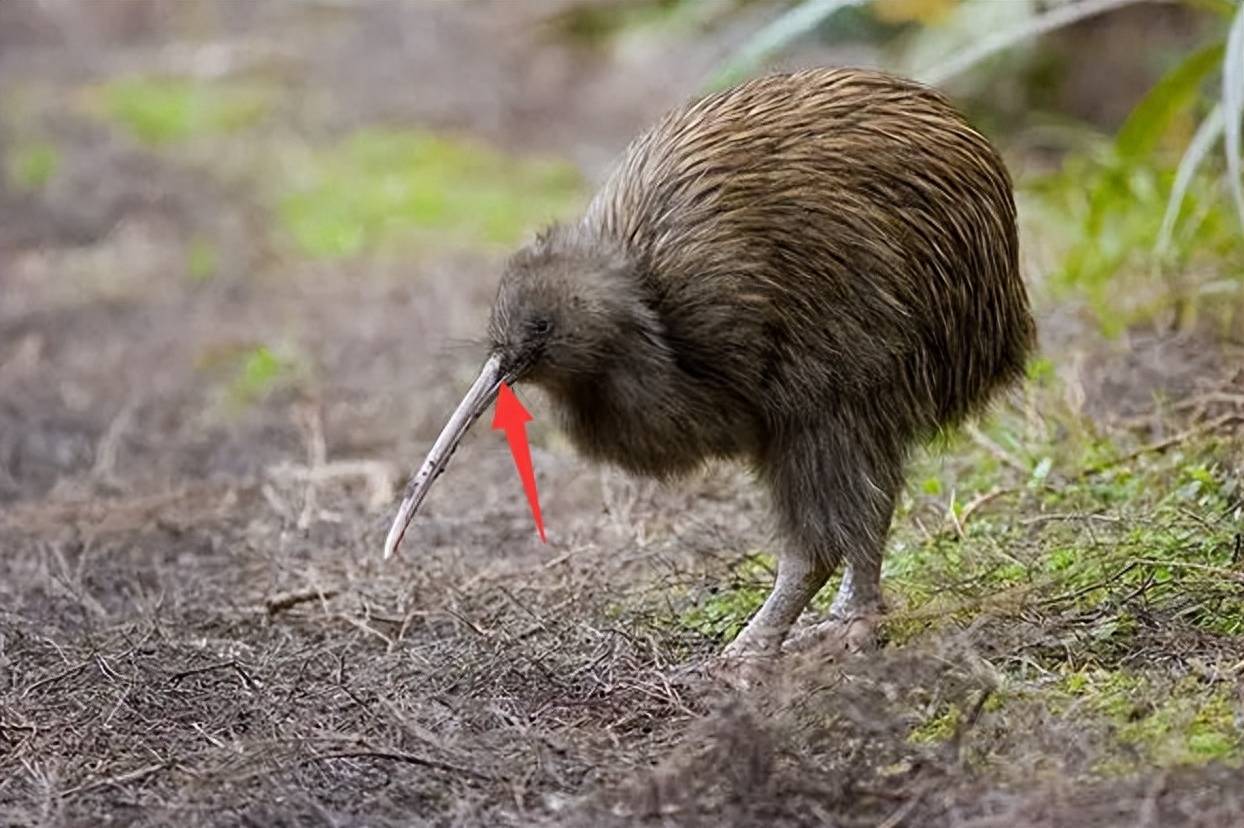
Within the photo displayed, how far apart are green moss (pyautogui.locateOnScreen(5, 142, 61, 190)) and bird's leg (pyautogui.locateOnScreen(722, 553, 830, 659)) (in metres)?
6.62

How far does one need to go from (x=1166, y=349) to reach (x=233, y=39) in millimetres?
9038

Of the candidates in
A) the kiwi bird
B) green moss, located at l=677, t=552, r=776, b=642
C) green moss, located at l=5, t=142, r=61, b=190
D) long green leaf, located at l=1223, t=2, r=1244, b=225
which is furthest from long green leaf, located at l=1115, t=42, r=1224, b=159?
green moss, located at l=5, t=142, r=61, b=190

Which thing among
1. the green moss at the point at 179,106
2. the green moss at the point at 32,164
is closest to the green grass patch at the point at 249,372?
the green moss at the point at 32,164

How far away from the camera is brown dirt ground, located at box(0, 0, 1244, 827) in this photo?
316 cm

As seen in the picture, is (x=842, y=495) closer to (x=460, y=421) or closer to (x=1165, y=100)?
(x=460, y=421)

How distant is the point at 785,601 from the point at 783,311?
60 centimetres

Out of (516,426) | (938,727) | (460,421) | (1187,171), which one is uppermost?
(460,421)

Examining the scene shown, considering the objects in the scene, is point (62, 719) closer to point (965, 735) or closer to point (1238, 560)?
point (965, 735)

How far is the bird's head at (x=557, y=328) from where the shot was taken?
12.4 feet

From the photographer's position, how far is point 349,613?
4.46m

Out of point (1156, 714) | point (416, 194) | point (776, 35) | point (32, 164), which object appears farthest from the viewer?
point (32, 164)

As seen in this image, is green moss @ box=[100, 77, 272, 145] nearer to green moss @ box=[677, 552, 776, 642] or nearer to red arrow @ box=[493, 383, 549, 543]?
red arrow @ box=[493, 383, 549, 543]

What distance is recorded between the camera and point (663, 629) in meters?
4.19

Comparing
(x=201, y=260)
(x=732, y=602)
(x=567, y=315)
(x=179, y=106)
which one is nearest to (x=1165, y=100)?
(x=732, y=602)
